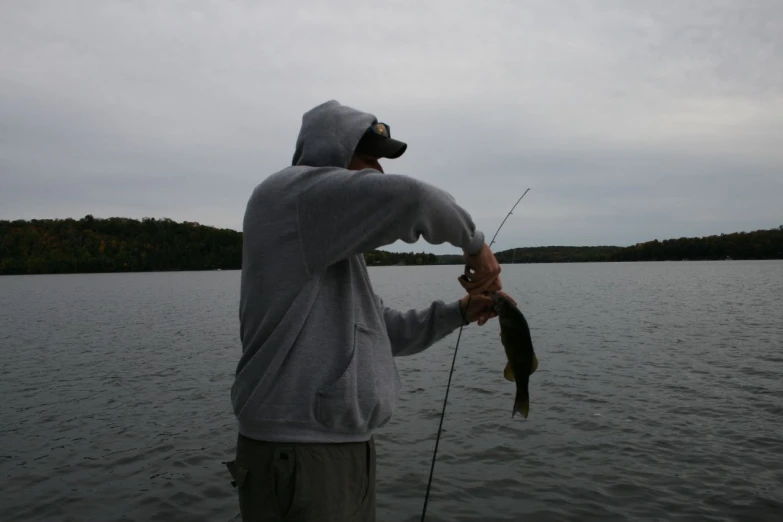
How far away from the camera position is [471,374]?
1410 cm

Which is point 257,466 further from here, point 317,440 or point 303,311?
point 303,311

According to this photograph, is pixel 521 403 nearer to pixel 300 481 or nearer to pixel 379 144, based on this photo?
pixel 300 481

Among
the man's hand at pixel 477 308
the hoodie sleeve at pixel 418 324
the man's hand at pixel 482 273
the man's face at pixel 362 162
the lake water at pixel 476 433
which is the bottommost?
the lake water at pixel 476 433

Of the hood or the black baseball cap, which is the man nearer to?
the hood

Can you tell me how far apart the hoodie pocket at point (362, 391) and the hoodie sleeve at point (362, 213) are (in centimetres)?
42

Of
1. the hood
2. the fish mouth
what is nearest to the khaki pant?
the fish mouth

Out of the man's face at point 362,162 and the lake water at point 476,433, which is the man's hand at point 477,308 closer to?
the man's face at point 362,162

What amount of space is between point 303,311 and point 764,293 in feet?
131

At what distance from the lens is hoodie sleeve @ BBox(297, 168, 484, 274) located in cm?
206

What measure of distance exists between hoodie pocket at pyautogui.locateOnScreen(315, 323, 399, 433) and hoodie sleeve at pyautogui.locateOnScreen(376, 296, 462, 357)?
2.03 feet

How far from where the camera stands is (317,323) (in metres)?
2.25

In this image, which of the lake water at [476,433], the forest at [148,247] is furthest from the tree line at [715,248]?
the lake water at [476,433]

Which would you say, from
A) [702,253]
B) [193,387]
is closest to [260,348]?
[193,387]

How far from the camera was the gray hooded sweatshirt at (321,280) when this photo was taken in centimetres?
209
